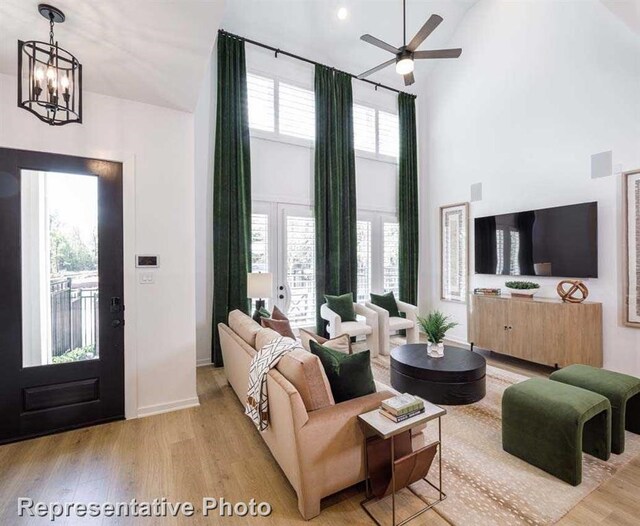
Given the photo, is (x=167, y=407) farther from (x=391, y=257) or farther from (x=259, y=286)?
(x=391, y=257)

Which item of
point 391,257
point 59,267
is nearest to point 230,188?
point 59,267

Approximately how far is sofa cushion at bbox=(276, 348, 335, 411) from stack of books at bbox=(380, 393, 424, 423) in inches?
12.9

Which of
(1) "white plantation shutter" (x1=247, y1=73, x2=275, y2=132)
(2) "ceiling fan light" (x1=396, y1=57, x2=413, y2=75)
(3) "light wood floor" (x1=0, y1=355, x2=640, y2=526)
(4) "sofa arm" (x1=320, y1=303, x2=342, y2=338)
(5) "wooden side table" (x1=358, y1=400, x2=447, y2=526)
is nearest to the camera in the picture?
(5) "wooden side table" (x1=358, y1=400, x2=447, y2=526)

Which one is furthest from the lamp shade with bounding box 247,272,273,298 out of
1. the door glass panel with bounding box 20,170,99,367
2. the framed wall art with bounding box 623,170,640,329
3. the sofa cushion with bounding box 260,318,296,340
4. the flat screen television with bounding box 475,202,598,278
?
the framed wall art with bounding box 623,170,640,329

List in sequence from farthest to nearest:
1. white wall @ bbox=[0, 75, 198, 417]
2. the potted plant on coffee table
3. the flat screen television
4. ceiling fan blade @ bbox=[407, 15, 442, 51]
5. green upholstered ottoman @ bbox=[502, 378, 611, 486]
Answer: the flat screen television
the potted plant on coffee table
ceiling fan blade @ bbox=[407, 15, 442, 51]
white wall @ bbox=[0, 75, 198, 417]
green upholstered ottoman @ bbox=[502, 378, 611, 486]

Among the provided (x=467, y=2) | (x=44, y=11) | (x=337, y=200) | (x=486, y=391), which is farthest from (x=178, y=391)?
(x=467, y=2)

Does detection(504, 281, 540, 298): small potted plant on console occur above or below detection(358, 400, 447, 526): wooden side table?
above

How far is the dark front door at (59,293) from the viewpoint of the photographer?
8.13 feet

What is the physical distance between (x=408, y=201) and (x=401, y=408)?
503 centimetres

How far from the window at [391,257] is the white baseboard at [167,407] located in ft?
12.9

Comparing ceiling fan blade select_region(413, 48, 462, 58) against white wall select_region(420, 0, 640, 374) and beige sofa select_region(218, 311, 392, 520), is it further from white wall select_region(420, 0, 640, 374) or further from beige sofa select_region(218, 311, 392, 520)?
beige sofa select_region(218, 311, 392, 520)

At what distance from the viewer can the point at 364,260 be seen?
5.79 m

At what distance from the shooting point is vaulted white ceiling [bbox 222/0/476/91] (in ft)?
15.0

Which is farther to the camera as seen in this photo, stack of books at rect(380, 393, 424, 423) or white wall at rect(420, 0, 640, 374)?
white wall at rect(420, 0, 640, 374)
